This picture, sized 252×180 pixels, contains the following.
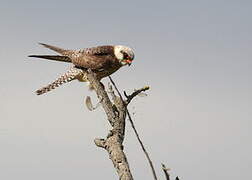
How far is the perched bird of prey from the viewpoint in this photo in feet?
38.2

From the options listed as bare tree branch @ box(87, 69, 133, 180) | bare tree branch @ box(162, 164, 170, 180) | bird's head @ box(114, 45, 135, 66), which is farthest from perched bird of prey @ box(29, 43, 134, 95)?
bare tree branch @ box(162, 164, 170, 180)

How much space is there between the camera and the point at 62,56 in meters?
12.4

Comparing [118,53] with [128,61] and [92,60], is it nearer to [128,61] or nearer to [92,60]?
[128,61]

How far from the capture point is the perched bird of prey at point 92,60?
38.2ft

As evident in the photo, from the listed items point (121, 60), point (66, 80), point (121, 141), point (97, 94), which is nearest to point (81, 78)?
point (66, 80)

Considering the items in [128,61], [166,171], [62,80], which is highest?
[128,61]

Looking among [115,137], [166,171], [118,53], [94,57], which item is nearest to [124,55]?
[118,53]

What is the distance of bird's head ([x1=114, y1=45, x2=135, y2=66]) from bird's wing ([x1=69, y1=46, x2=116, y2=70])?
0.13 metres

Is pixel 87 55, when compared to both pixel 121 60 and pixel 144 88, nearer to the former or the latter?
pixel 121 60

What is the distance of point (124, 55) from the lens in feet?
40.9

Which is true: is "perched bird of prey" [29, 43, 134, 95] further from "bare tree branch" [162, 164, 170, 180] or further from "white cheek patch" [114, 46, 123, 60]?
"bare tree branch" [162, 164, 170, 180]

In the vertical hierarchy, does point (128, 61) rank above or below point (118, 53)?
below

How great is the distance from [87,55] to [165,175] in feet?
31.1

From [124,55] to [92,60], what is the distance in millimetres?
858
